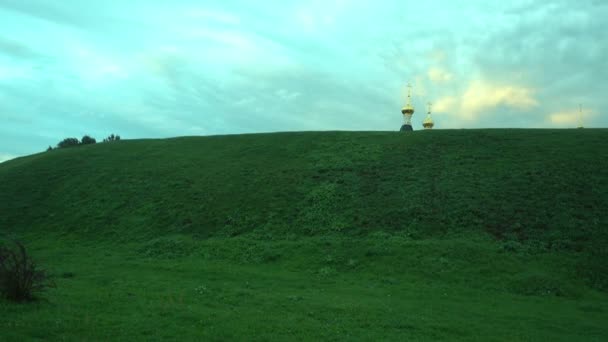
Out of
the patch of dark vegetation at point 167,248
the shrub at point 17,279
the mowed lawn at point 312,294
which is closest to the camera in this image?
the mowed lawn at point 312,294

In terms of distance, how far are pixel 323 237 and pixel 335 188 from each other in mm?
6620

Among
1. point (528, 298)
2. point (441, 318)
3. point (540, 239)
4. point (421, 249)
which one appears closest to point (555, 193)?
point (540, 239)

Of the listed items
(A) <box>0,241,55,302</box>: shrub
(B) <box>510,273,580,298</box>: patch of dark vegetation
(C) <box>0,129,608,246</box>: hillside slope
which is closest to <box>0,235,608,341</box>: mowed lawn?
(B) <box>510,273,580,298</box>: patch of dark vegetation

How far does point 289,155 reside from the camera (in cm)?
3719

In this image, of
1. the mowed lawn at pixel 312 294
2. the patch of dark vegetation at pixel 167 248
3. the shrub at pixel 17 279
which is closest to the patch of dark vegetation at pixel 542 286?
the mowed lawn at pixel 312 294

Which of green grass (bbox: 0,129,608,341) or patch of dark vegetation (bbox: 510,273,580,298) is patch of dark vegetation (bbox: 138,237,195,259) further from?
patch of dark vegetation (bbox: 510,273,580,298)

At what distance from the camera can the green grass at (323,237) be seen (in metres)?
12.0

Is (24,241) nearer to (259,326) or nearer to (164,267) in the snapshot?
(164,267)

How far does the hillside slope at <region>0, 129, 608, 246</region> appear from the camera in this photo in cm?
2403

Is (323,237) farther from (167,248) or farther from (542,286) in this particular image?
(542,286)

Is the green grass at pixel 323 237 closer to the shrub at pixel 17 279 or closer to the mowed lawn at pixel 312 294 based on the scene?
the mowed lawn at pixel 312 294

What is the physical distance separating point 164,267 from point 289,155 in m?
18.4

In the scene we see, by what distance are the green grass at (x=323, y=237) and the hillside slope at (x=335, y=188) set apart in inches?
5.6

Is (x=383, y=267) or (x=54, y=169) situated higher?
(x=54, y=169)
